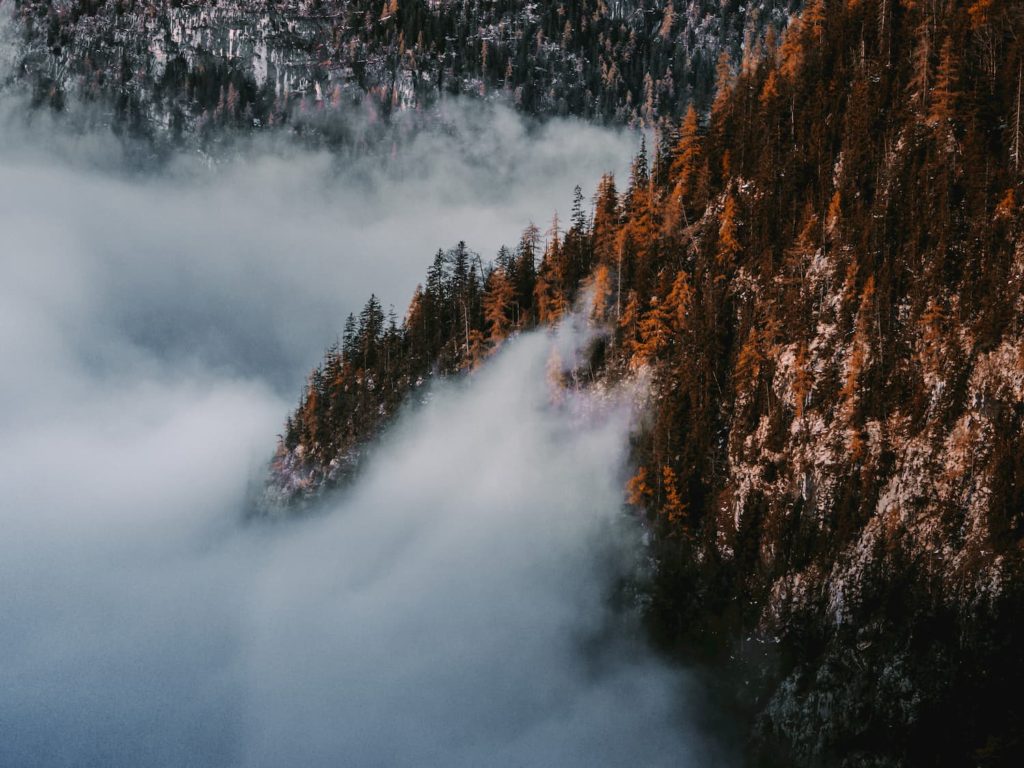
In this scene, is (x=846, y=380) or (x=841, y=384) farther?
(x=841, y=384)

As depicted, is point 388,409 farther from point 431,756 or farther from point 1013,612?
point 1013,612

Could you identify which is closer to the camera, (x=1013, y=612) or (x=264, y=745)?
(x=1013, y=612)

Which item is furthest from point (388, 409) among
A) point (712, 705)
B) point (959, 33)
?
point (959, 33)

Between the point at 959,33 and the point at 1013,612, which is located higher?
the point at 959,33

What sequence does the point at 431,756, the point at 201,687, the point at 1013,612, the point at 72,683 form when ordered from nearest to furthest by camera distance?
the point at 1013,612 < the point at 431,756 < the point at 201,687 < the point at 72,683

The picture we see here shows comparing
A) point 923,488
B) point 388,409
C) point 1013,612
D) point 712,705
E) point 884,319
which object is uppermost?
point 388,409

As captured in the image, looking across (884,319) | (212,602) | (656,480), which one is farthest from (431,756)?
(212,602)

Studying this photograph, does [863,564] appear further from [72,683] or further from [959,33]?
[72,683]

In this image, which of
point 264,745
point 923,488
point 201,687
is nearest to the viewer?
point 923,488
